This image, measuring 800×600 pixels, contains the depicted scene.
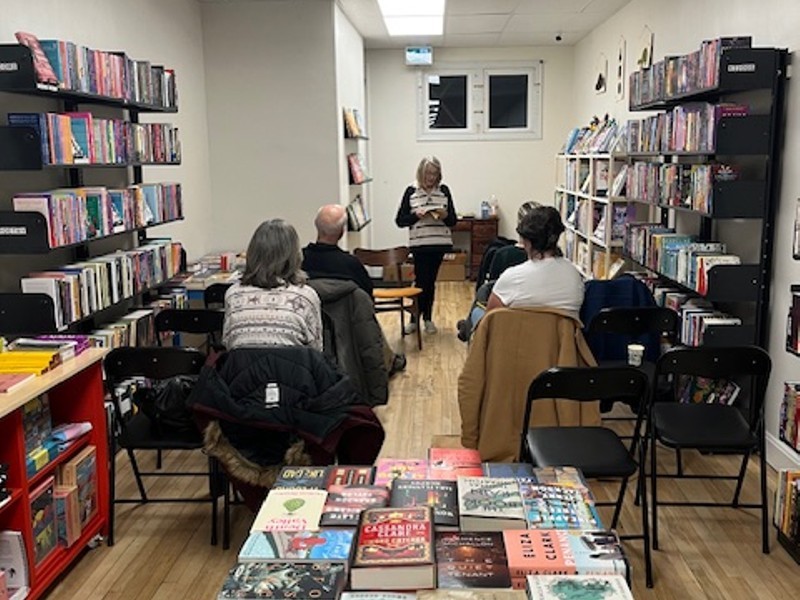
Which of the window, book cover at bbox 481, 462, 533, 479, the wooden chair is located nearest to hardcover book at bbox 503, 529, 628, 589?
book cover at bbox 481, 462, 533, 479

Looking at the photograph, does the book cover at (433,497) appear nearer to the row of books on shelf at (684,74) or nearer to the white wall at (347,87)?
the row of books on shelf at (684,74)

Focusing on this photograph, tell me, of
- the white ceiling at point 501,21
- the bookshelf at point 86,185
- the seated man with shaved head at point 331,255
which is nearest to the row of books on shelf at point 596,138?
the white ceiling at point 501,21

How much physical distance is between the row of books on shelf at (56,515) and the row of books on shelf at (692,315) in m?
3.10

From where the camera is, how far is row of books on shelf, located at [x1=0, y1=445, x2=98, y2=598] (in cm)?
264

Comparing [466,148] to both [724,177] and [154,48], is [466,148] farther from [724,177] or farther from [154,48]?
[724,177]

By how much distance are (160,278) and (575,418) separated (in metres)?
2.74

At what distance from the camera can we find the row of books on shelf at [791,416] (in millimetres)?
3325

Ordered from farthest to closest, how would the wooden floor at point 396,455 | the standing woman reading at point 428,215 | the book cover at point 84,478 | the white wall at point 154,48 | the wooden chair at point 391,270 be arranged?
the standing woman reading at point 428,215 → the wooden chair at point 391,270 → the white wall at point 154,48 → the book cover at point 84,478 → the wooden floor at point 396,455

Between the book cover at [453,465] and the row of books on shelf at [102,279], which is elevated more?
the row of books on shelf at [102,279]

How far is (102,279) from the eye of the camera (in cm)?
394

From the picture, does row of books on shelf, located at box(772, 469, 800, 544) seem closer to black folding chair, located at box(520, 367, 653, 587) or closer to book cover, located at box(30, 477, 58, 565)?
black folding chair, located at box(520, 367, 653, 587)

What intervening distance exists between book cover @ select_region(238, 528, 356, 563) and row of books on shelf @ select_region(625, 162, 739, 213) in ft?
9.70

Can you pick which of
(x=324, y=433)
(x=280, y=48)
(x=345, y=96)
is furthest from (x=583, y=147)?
(x=324, y=433)

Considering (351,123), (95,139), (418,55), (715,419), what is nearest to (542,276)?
(715,419)
